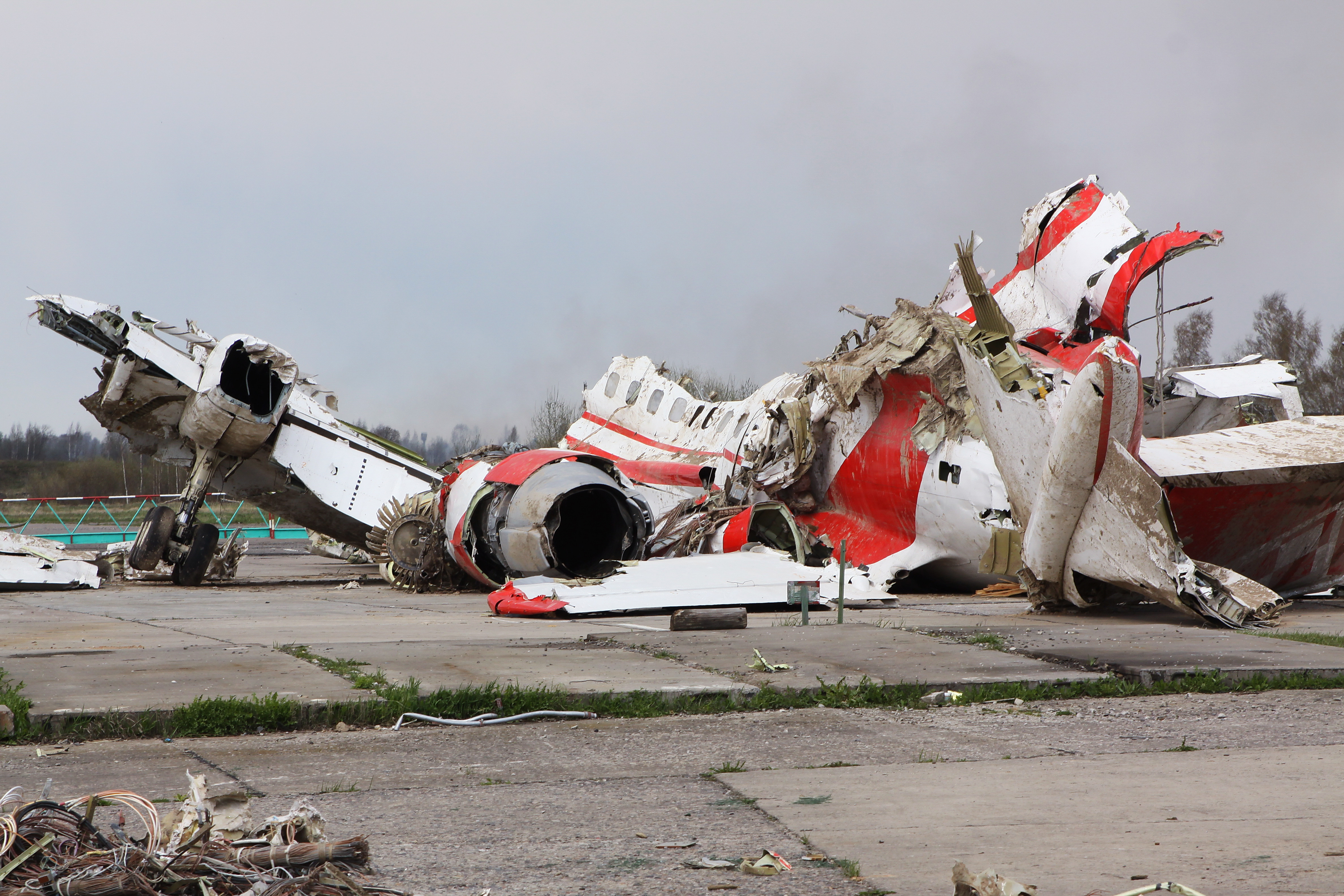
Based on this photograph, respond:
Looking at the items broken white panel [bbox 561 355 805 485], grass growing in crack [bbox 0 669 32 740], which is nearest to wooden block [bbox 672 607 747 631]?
grass growing in crack [bbox 0 669 32 740]

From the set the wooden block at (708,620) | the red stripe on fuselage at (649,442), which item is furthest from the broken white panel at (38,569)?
the wooden block at (708,620)

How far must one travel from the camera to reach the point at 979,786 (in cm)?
377

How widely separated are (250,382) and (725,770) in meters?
14.0

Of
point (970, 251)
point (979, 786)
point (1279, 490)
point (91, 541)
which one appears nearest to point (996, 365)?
point (970, 251)

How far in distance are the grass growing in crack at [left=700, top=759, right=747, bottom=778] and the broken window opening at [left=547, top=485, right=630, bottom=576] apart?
7765 mm

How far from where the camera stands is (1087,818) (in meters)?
3.34

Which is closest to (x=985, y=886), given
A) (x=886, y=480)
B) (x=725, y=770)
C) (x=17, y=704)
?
(x=725, y=770)

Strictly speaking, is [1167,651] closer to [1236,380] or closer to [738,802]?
[738,802]

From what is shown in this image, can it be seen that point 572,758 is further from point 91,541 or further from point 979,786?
point 91,541

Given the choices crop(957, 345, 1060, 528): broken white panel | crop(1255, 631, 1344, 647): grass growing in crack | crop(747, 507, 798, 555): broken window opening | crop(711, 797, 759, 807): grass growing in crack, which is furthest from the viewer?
crop(747, 507, 798, 555): broken window opening

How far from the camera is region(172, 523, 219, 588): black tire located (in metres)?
16.0

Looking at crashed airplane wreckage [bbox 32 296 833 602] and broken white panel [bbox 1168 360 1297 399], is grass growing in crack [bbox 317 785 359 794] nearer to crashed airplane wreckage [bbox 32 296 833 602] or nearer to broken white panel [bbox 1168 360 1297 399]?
crashed airplane wreckage [bbox 32 296 833 602]

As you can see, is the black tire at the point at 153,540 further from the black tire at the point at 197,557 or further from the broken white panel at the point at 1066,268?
the broken white panel at the point at 1066,268

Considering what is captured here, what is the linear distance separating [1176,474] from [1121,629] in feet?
5.06
